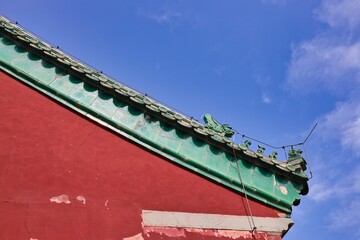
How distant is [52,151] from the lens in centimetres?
488

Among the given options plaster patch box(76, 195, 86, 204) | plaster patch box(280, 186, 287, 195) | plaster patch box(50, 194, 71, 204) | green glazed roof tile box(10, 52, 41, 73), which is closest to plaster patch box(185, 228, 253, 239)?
plaster patch box(280, 186, 287, 195)

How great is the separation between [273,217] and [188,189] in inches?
40.3

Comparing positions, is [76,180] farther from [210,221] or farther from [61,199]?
[210,221]

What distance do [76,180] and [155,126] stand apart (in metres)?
1.28

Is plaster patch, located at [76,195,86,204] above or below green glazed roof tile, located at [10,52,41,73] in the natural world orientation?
below

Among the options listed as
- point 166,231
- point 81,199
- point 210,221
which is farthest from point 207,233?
point 81,199

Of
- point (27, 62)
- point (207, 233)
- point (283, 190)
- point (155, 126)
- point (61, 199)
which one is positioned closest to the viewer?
point (61, 199)

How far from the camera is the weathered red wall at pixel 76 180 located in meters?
4.32

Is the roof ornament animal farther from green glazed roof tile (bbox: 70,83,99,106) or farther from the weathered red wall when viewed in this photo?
green glazed roof tile (bbox: 70,83,99,106)

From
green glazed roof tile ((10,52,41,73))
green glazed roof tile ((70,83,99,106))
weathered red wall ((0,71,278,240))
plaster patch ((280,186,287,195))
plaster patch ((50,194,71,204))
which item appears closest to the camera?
weathered red wall ((0,71,278,240))

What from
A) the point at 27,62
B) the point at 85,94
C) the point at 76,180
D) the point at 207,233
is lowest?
the point at 207,233

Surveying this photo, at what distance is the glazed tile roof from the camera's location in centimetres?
520

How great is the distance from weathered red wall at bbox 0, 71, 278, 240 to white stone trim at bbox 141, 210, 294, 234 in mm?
77

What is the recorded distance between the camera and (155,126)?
18.0 ft
